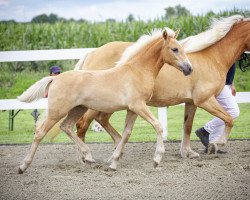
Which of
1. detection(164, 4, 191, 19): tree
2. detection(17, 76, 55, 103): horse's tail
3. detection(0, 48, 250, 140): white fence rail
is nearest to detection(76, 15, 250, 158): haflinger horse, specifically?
detection(17, 76, 55, 103): horse's tail

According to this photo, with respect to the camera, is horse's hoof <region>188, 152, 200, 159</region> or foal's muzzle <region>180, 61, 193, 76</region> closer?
foal's muzzle <region>180, 61, 193, 76</region>

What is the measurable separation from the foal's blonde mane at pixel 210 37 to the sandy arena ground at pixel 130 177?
163 cm

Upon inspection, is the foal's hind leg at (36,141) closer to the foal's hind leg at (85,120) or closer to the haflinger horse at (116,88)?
the haflinger horse at (116,88)

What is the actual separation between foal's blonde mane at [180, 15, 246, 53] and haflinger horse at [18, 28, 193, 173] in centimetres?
93

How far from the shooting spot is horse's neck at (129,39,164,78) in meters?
7.52

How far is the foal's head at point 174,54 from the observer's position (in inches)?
288

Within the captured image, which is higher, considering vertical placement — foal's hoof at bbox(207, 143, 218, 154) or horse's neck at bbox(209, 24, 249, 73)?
horse's neck at bbox(209, 24, 249, 73)

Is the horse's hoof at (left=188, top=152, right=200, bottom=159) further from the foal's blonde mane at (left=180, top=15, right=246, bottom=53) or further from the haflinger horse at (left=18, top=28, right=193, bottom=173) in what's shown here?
the foal's blonde mane at (left=180, top=15, right=246, bottom=53)

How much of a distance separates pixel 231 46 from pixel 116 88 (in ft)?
7.16

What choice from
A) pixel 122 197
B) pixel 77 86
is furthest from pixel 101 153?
pixel 122 197

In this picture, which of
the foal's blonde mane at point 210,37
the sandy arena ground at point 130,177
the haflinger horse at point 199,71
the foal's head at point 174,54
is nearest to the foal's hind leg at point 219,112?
the haflinger horse at point 199,71

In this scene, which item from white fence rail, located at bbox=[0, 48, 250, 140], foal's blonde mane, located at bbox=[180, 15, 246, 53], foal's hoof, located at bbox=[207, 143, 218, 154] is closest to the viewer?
foal's blonde mane, located at bbox=[180, 15, 246, 53]

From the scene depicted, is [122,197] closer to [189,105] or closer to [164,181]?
[164,181]

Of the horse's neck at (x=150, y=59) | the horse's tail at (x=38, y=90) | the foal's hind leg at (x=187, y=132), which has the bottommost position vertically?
the foal's hind leg at (x=187, y=132)
